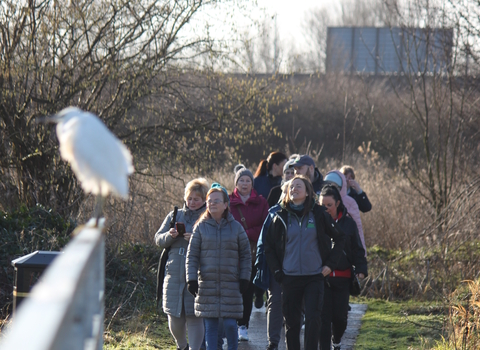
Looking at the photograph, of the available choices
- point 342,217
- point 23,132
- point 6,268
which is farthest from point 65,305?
point 23,132

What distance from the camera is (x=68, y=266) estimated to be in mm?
1419

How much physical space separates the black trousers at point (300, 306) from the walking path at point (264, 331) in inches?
45.8

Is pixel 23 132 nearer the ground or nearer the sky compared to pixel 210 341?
nearer the sky

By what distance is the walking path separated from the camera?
21.3ft

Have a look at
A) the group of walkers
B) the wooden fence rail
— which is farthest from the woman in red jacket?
the wooden fence rail

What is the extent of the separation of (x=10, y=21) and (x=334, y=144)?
21779 millimetres

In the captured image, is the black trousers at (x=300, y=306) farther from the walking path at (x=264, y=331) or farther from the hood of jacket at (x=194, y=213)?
the walking path at (x=264, y=331)

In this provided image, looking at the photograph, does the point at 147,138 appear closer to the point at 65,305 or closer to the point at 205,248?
the point at 205,248

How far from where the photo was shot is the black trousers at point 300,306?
523 centimetres

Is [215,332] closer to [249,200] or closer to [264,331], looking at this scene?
[249,200]

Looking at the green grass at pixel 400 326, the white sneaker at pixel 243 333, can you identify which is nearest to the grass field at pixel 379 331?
the green grass at pixel 400 326

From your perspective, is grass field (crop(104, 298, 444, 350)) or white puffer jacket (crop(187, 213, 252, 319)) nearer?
white puffer jacket (crop(187, 213, 252, 319))

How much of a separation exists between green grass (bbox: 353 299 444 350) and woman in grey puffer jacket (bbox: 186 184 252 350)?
196 cm

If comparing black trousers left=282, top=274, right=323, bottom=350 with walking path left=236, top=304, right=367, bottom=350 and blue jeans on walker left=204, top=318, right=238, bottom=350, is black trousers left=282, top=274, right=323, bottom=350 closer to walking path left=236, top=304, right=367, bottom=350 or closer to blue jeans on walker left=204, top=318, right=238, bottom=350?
blue jeans on walker left=204, top=318, right=238, bottom=350
